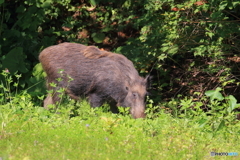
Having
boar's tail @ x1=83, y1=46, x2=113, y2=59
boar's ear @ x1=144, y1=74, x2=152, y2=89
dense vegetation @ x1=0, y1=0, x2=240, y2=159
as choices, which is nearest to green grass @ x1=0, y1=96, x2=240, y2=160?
dense vegetation @ x1=0, y1=0, x2=240, y2=159

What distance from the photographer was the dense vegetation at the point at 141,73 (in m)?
4.93

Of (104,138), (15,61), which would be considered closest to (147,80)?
(15,61)

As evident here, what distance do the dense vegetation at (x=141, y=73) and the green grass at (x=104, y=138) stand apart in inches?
0.5

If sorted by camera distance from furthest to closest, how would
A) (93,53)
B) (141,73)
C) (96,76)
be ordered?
(141,73), (93,53), (96,76)

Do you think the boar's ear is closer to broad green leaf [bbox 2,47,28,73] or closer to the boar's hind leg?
the boar's hind leg

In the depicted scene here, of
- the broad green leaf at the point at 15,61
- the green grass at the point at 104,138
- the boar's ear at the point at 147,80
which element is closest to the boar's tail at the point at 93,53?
the boar's ear at the point at 147,80

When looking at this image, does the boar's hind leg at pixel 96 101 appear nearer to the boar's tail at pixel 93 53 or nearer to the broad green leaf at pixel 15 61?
the boar's tail at pixel 93 53

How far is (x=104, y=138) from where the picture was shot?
17.0 feet

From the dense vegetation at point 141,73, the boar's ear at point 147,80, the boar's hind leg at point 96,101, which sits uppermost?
the dense vegetation at point 141,73

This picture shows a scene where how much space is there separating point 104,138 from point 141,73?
4.52 metres

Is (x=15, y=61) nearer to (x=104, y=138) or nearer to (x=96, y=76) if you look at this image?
(x=96, y=76)

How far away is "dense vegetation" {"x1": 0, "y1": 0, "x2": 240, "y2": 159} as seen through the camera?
493 centimetres

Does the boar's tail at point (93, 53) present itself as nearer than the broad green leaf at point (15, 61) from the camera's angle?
Yes

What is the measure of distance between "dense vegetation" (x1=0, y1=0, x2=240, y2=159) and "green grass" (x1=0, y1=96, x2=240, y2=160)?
0.01 m
